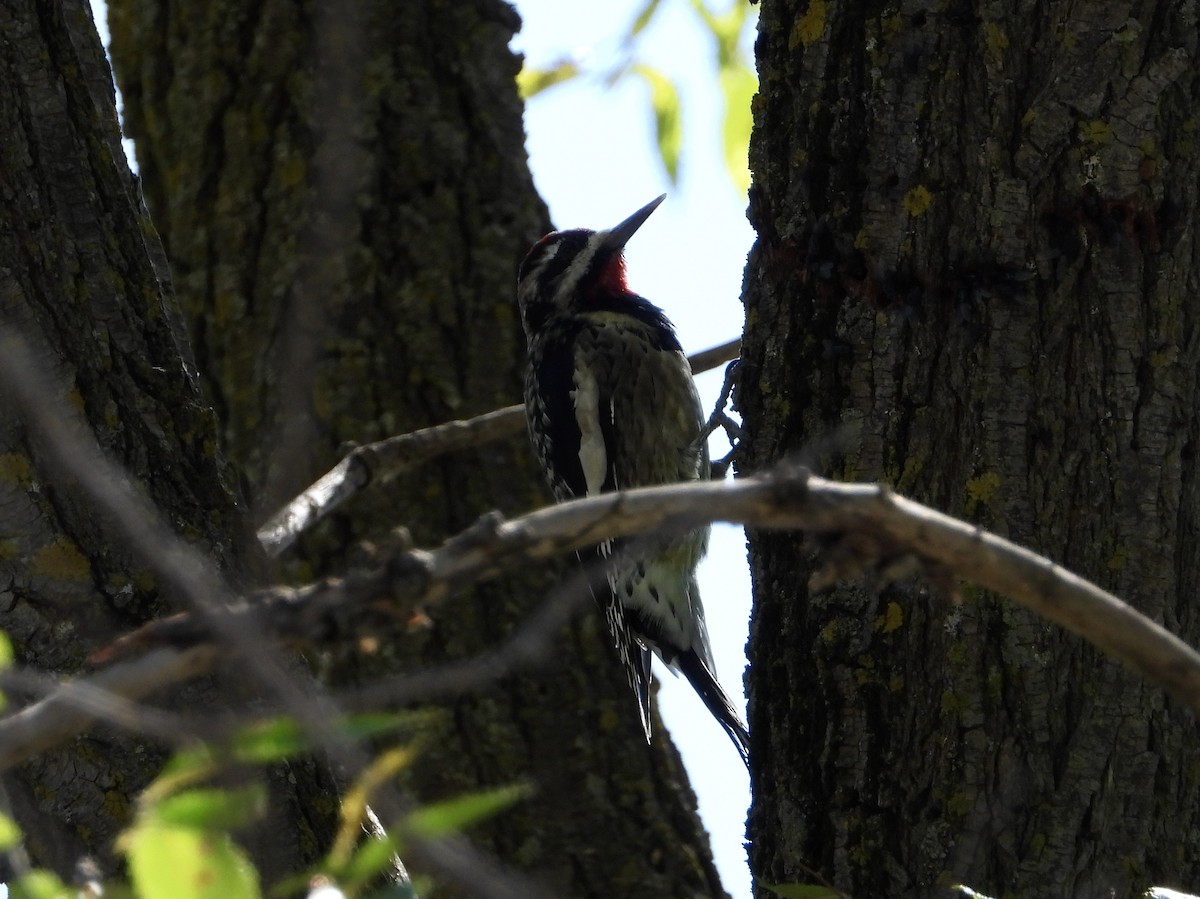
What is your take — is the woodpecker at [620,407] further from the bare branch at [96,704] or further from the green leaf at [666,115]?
the bare branch at [96,704]

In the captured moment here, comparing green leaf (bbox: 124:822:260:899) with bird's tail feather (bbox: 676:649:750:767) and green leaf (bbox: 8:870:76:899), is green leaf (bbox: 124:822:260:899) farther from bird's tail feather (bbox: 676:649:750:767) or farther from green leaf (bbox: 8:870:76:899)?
bird's tail feather (bbox: 676:649:750:767)

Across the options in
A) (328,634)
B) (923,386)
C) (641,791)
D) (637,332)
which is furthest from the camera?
(637,332)

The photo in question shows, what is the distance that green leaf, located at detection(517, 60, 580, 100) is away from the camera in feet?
15.8

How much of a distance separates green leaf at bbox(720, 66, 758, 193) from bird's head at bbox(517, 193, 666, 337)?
0.40 metres

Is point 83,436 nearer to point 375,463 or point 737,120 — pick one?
point 375,463

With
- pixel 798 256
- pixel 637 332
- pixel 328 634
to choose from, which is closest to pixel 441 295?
pixel 637 332

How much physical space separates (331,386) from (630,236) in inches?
45.4

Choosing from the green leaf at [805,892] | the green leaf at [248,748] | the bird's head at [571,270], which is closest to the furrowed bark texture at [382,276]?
the bird's head at [571,270]

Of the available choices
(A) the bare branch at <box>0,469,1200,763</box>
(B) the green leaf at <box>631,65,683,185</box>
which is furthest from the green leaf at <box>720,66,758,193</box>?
(A) the bare branch at <box>0,469,1200,763</box>

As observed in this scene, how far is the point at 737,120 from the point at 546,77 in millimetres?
970

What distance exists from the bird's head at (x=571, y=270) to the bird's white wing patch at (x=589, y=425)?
187 mm

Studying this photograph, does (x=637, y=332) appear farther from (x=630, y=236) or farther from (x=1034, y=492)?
(x=1034, y=492)

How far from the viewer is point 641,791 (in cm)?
344

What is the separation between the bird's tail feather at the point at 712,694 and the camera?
12.0 feet
